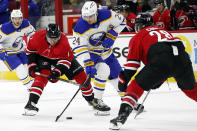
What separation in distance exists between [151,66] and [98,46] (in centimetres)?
145

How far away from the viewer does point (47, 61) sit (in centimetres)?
492

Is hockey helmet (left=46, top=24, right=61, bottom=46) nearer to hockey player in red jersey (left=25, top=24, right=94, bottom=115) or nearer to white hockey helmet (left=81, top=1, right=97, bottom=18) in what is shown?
hockey player in red jersey (left=25, top=24, right=94, bottom=115)

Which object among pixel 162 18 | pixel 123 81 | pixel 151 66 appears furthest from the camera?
pixel 162 18

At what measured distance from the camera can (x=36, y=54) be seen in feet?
16.0

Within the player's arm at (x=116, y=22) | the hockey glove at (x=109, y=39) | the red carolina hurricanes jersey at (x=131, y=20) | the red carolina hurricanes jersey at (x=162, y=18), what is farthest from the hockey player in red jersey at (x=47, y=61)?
the red carolina hurricanes jersey at (x=162, y=18)

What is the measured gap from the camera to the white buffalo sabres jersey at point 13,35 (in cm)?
618

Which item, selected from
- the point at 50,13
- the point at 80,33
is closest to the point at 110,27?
the point at 80,33

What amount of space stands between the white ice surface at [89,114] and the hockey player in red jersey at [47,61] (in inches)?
11.2

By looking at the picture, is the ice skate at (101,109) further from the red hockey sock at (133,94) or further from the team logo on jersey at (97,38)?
the red hockey sock at (133,94)

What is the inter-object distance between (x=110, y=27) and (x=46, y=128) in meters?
1.51

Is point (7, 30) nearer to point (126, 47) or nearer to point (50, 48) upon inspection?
point (50, 48)

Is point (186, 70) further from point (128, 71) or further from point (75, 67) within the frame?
point (75, 67)

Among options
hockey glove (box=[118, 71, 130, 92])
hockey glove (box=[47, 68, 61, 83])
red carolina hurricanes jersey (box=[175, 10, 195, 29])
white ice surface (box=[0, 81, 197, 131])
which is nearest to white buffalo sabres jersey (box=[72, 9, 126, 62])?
hockey glove (box=[47, 68, 61, 83])

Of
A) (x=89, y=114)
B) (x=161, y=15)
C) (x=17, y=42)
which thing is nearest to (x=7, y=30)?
(x=17, y=42)
